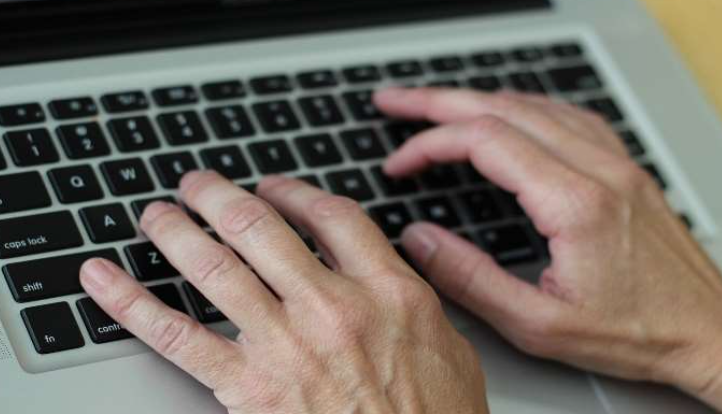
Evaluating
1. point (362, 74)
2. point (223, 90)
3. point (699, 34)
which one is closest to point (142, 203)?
point (223, 90)

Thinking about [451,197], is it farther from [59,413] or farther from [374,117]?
[59,413]

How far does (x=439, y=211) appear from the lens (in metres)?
0.79

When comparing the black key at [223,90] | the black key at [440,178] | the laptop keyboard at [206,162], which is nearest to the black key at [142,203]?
the laptop keyboard at [206,162]

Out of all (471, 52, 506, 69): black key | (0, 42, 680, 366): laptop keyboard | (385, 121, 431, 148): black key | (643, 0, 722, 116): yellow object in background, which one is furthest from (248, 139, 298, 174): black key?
(643, 0, 722, 116): yellow object in background

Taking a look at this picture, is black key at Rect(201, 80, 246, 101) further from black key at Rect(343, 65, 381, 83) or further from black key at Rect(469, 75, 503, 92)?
black key at Rect(469, 75, 503, 92)

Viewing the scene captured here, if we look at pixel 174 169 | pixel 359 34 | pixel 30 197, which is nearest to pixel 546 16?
pixel 359 34

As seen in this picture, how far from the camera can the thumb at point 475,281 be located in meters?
0.72

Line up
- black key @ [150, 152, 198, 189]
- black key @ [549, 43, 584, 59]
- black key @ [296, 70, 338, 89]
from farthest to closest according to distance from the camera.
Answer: black key @ [549, 43, 584, 59] < black key @ [296, 70, 338, 89] < black key @ [150, 152, 198, 189]

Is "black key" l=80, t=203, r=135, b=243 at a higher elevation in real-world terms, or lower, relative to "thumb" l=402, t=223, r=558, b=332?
higher

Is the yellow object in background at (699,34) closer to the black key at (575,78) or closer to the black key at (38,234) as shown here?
the black key at (575,78)

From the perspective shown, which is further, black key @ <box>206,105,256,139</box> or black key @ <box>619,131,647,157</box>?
black key @ <box>619,131,647,157</box>

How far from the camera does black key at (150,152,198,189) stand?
715mm

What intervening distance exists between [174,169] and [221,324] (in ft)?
0.41

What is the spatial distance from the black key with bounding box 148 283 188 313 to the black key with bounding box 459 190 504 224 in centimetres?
25
